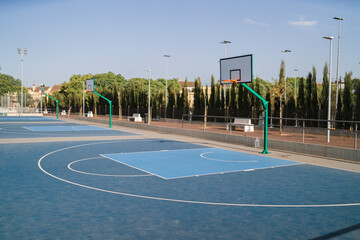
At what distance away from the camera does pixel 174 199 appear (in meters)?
8.69

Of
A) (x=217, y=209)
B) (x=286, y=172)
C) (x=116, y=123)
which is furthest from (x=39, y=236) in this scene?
(x=116, y=123)

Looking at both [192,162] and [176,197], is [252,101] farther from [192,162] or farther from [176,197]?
[176,197]

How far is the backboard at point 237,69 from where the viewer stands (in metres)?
18.2

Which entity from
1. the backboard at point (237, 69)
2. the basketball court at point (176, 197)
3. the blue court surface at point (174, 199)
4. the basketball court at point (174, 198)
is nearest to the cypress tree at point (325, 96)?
the backboard at point (237, 69)

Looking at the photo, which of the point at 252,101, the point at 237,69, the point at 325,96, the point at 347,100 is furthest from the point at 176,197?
the point at 252,101

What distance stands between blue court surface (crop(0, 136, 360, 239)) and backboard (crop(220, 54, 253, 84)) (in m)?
5.26

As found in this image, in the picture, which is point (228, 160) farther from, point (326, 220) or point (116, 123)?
point (116, 123)

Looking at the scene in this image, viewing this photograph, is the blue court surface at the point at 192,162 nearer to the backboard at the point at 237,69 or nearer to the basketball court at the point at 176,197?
the basketball court at the point at 176,197

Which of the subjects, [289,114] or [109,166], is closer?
[109,166]

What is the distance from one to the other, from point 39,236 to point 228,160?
10.0 metres

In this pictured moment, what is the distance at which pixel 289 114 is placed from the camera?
1197 inches

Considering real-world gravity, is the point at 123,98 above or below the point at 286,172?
above

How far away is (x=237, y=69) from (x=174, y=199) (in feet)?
38.4

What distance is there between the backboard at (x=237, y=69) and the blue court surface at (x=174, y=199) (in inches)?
207
